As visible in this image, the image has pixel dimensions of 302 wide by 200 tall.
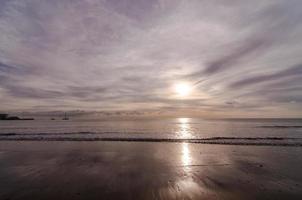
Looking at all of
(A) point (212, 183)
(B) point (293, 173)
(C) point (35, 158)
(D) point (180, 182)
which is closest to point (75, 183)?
(D) point (180, 182)

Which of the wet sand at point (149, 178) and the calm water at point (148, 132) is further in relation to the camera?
the calm water at point (148, 132)

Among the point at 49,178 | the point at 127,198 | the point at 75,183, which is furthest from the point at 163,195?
the point at 49,178

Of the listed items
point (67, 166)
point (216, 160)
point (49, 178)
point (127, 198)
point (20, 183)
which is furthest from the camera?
point (216, 160)

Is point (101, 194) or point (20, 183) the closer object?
point (101, 194)

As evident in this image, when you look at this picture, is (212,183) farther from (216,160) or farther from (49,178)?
(49,178)

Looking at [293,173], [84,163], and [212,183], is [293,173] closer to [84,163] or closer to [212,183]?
[212,183]

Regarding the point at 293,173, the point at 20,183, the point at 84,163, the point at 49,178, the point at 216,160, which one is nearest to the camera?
the point at 20,183

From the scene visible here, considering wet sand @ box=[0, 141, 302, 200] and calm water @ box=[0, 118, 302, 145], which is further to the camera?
calm water @ box=[0, 118, 302, 145]

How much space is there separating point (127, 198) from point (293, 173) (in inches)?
335

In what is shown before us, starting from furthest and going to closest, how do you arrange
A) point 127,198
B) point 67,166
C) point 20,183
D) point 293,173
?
1. point 67,166
2. point 293,173
3. point 20,183
4. point 127,198

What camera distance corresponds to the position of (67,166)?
10.1 meters

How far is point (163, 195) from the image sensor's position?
643 cm

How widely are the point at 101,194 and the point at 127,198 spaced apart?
39.8 inches

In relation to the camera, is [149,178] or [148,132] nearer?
[149,178]
